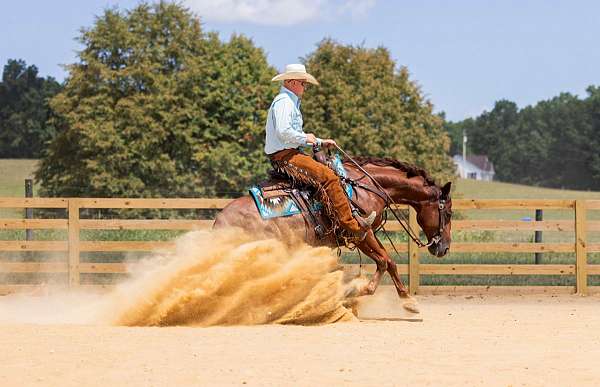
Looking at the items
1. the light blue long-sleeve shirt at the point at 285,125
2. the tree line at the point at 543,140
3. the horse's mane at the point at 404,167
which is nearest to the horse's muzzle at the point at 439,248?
the horse's mane at the point at 404,167

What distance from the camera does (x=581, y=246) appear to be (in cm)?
1428

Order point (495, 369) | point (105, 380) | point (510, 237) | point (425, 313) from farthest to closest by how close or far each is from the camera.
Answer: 1. point (510, 237)
2. point (425, 313)
3. point (495, 369)
4. point (105, 380)

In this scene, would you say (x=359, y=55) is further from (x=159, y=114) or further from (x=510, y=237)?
(x=510, y=237)

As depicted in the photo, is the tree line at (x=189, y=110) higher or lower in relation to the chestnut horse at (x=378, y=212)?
higher

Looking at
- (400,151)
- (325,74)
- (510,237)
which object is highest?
(325,74)

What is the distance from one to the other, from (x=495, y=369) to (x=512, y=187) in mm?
73654

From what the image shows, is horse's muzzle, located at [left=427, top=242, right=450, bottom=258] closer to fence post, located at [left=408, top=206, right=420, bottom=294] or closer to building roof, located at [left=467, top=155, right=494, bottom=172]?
fence post, located at [left=408, top=206, right=420, bottom=294]

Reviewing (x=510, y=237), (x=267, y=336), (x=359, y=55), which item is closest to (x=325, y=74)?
(x=359, y=55)

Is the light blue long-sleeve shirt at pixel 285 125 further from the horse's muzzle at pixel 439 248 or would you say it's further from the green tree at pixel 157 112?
the green tree at pixel 157 112

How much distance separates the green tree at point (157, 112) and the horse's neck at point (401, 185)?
24.1m

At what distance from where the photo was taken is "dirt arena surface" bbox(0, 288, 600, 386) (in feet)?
21.5

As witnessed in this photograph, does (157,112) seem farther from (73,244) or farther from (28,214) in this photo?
(73,244)

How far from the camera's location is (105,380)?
6.46 m

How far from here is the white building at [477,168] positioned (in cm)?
12319
